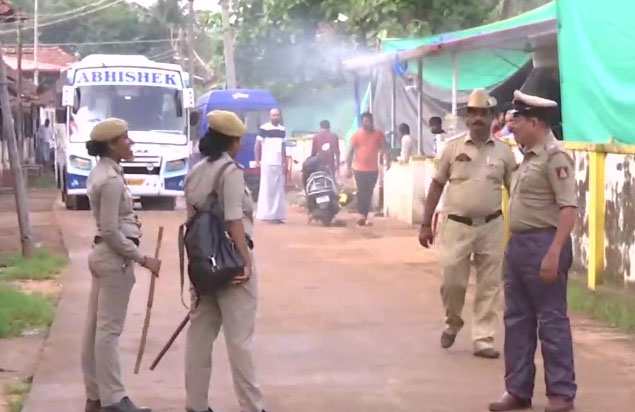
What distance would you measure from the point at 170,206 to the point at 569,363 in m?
17.9

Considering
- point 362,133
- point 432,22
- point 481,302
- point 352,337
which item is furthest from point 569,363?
point 432,22

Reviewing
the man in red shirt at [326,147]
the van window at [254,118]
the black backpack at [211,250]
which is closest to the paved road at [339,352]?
the black backpack at [211,250]

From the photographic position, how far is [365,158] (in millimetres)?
18969

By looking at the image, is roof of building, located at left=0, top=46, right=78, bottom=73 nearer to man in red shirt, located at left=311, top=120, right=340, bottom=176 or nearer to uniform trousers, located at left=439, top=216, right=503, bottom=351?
man in red shirt, located at left=311, top=120, right=340, bottom=176

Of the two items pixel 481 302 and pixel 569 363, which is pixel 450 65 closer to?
pixel 481 302

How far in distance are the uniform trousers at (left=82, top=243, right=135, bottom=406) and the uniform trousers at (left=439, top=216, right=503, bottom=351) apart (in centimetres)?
253

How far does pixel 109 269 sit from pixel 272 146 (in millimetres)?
13418

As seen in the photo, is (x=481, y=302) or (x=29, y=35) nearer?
(x=481, y=302)

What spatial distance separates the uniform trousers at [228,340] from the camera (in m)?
6.55

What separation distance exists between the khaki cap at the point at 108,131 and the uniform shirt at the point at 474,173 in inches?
98.3

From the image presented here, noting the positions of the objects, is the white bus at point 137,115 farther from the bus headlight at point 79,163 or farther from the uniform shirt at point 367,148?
the uniform shirt at point 367,148

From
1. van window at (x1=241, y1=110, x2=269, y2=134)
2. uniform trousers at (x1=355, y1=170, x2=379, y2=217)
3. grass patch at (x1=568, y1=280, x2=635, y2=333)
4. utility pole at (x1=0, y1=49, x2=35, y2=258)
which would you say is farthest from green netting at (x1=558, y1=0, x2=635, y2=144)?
van window at (x1=241, y1=110, x2=269, y2=134)

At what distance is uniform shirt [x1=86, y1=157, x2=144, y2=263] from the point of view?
673cm

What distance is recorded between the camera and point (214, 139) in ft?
21.6
